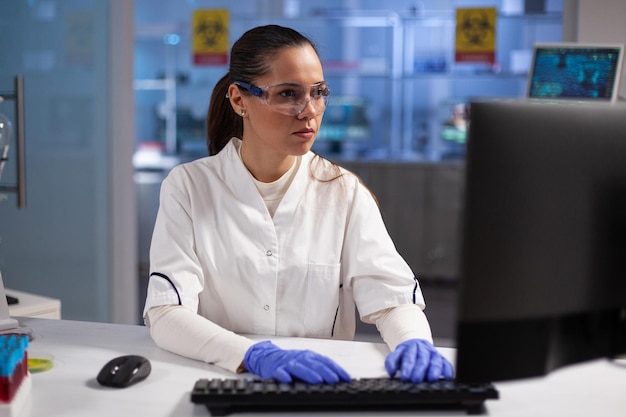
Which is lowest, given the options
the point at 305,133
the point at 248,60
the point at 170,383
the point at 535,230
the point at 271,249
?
the point at 170,383

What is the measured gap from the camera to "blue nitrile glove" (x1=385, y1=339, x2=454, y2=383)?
1349 millimetres

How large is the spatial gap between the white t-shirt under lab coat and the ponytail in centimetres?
21

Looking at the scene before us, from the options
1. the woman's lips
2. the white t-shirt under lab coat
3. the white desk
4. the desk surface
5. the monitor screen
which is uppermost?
the monitor screen

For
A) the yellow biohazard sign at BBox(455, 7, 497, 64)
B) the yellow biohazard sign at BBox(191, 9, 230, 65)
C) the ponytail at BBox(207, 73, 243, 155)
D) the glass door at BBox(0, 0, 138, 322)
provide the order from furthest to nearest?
the yellow biohazard sign at BBox(191, 9, 230, 65), the yellow biohazard sign at BBox(455, 7, 497, 64), the glass door at BBox(0, 0, 138, 322), the ponytail at BBox(207, 73, 243, 155)

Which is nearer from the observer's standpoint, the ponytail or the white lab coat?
the white lab coat

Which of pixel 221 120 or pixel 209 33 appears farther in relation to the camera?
pixel 209 33

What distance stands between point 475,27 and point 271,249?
3216 mm

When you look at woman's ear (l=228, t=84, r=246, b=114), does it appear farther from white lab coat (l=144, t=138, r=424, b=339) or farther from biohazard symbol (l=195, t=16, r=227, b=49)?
biohazard symbol (l=195, t=16, r=227, b=49)

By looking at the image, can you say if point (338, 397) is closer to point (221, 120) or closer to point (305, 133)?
point (305, 133)

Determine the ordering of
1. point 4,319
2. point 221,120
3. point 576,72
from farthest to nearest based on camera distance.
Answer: point 576,72, point 221,120, point 4,319

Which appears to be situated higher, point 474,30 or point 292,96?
point 474,30

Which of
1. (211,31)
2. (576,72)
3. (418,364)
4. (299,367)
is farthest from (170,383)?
(211,31)

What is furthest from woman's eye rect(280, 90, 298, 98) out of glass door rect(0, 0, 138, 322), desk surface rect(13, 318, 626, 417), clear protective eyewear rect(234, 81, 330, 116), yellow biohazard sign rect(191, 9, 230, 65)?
yellow biohazard sign rect(191, 9, 230, 65)

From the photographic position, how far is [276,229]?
1881mm
